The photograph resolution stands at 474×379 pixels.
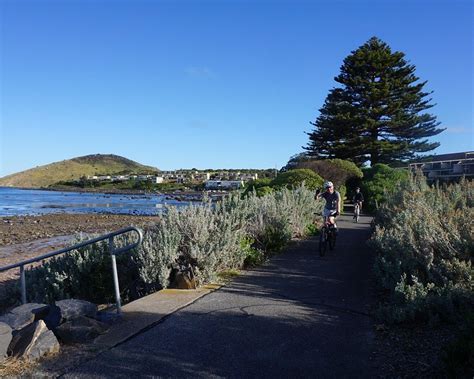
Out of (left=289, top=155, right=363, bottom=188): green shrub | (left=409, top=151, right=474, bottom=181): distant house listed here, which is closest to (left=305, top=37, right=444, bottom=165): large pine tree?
(left=409, top=151, right=474, bottom=181): distant house

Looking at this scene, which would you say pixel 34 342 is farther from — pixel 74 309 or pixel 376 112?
pixel 376 112

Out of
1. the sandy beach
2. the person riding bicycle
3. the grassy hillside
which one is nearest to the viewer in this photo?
the person riding bicycle

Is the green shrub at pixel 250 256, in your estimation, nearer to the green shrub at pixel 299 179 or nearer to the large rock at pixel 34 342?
the large rock at pixel 34 342

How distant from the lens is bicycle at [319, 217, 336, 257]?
9617 millimetres

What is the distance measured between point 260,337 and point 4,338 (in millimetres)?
2458

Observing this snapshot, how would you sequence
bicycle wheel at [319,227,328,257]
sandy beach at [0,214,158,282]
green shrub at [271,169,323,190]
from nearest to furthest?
bicycle wheel at [319,227,328,257], sandy beach at [0,214,158,282], green shrub at [271,169,323,190]

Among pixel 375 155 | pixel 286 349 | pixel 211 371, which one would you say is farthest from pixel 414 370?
pixel 375 155

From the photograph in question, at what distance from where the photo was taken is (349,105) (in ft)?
128

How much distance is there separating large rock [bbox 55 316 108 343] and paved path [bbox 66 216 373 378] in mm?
440

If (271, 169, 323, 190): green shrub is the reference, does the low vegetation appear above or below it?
below

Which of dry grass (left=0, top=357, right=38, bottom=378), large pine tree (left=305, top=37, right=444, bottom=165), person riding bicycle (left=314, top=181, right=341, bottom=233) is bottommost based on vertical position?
dry grass (left=0, top=357, right=38, bottom=378)

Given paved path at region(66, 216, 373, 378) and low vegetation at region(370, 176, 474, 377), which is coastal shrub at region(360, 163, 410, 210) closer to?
low vegetation at region(370, 176, 474, 377)

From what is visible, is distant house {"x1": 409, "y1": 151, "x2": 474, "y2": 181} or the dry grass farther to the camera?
distant house {"x1": 409, "y1": 151, "x2": 474, "y2": 181}

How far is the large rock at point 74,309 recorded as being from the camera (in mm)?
4793
